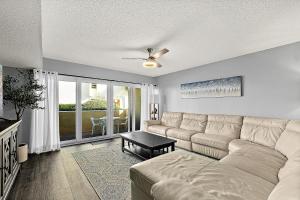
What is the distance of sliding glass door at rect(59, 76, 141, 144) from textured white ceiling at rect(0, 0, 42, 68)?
5.12 ft

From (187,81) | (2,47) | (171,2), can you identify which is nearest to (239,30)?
(171,2)

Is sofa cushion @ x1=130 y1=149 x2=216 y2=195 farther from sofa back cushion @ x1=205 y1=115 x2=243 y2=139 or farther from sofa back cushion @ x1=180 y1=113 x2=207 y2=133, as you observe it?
sofa back cushion @ x1=180 y1=113 x2=207 y2=133

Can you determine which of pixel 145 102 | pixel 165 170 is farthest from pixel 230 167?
pixel 145 102

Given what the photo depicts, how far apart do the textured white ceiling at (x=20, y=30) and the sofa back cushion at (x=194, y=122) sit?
12.6ft

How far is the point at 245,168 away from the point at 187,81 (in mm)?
3385

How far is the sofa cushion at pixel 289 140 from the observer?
2104mm

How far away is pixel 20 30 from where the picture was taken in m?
1.67

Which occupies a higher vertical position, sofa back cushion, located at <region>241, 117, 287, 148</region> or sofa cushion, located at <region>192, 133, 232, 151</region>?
sofa back cushion, located at <region>241, 117, 287, 148</region>

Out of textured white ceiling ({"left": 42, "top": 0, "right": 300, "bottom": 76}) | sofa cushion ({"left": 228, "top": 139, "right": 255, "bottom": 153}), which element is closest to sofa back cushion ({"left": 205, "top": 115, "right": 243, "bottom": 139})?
sofa cushion ({"left": 228, "top": 139, "right": 255, "bottom": 153})


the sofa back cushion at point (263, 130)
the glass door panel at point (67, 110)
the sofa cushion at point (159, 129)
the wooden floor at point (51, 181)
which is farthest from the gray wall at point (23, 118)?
the sofa back cushion at point (263, 130)

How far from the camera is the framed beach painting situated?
355 centimetres

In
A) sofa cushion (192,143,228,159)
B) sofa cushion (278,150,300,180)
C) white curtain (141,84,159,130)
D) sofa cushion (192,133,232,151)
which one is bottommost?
sofa cushion (192,143,228,159)

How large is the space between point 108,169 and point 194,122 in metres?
2.63

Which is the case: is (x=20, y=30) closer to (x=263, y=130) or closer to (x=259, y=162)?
(x=259, y=162)
